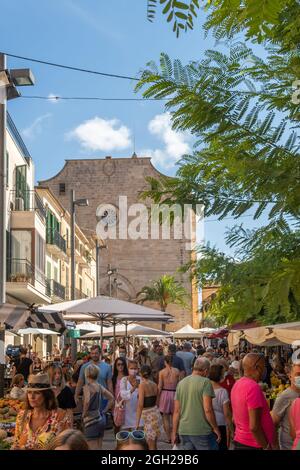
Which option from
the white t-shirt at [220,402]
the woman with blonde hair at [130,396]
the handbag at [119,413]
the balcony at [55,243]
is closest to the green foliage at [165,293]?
the balcony at [55,243]

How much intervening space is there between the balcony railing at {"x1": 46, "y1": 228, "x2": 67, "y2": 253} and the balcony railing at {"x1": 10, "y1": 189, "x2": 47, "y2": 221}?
202 inches

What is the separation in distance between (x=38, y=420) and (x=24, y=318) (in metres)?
6.51

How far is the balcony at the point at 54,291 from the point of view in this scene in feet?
142

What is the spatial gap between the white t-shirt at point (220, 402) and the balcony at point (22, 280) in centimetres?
2541

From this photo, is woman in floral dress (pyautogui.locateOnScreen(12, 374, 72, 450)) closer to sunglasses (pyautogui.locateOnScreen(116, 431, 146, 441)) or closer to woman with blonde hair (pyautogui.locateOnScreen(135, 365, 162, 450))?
sunglasses (pyautogui.locateOnScreen(116, 431, 146, 441))

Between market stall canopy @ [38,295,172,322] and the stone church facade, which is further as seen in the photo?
the stone church facade

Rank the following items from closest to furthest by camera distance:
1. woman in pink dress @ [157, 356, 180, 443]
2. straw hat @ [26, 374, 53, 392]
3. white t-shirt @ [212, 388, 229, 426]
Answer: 1. straw hat @ [26, 374, 53, 392]
2. white t-shirt @ [212, 388, 229, 426]
3. woman in pink dress @ [157, 356, 180, 443]

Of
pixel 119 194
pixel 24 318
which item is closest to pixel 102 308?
pixel 24 318

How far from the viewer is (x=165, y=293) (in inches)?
2702

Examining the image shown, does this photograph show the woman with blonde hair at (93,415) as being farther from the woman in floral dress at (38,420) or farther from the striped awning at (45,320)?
the striped awning at (45,320)

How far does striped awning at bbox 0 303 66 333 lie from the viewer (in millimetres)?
11711

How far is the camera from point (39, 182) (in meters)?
73.6

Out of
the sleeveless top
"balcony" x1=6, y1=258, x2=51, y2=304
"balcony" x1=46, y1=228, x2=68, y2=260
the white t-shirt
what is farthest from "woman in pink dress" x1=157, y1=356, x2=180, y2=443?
"balcony" x1=46, y1=228, x2=68, y2=260
